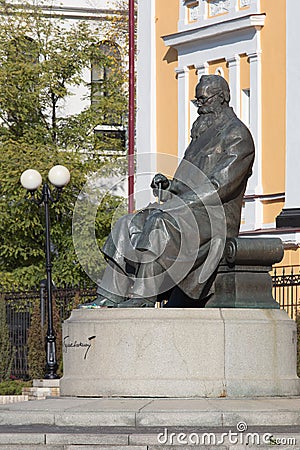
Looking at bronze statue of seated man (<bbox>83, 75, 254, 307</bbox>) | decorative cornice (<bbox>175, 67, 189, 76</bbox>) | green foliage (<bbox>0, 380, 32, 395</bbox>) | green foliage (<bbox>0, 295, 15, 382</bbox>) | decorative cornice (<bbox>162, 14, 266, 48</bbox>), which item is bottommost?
green foliage (<bbox>0, 380, 32, 395</bbox>)

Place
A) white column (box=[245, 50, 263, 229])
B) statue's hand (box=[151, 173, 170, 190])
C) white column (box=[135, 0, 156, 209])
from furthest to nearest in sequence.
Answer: white column (box=[135, 0, 156, 209]) < white column (box=[245, 50, 263, 229]) < statue's hand (box=[151, 173, 170, 190])

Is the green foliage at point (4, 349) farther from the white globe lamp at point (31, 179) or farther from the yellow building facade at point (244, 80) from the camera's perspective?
the yellow building facade at point (244, 80)

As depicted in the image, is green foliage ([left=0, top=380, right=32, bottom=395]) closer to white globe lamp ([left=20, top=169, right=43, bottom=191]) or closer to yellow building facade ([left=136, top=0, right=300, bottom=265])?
white globe lamp ([left=20, top=169, right=43, bottom=191])

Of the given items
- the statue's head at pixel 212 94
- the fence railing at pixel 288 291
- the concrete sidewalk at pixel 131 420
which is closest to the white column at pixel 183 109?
the fence railing at pixel 288 291

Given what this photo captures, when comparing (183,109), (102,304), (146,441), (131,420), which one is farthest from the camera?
(183,109)

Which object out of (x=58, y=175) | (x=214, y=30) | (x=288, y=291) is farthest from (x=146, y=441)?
(x=214, y=30)

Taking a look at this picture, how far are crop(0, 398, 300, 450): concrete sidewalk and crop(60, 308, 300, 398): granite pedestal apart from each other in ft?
0.65

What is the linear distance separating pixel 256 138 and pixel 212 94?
16.4 meters

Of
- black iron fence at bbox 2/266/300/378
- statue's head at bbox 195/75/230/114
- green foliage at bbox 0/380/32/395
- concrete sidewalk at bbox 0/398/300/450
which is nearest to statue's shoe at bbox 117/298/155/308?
concrete sidewalk at bbox 0/398/300/450

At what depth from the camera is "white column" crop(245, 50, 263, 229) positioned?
→ 1259 inches

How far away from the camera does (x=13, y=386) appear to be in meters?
27.0

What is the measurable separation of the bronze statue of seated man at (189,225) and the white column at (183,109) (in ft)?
63.0
